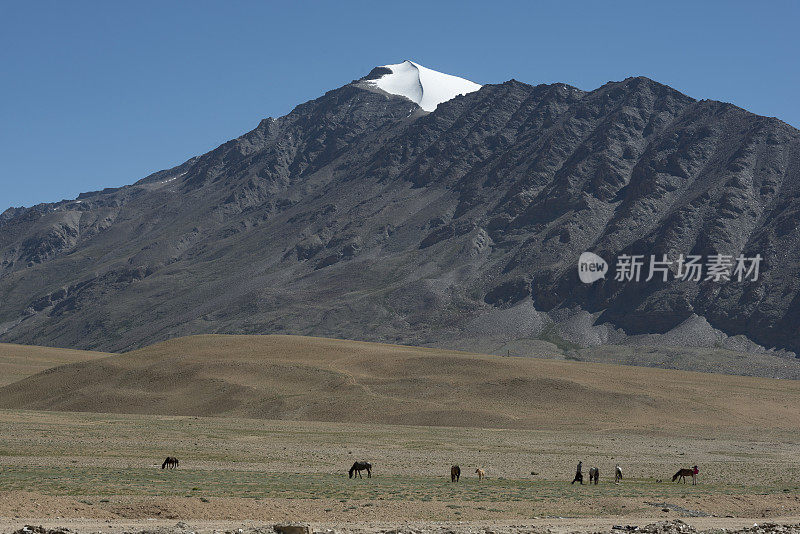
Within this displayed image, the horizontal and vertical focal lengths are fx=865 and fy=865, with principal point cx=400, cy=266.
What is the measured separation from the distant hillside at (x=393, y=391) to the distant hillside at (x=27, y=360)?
15202 millimetres

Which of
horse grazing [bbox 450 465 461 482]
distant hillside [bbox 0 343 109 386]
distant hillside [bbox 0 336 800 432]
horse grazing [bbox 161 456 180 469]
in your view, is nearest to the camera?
horse grazing [bbox 450 465 461 482]

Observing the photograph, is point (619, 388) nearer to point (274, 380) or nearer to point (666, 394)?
point (666, 394)

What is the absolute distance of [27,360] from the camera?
121 meters

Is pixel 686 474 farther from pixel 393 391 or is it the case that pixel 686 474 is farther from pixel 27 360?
pixel 27 360

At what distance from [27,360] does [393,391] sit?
62.5m

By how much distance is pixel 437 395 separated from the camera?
8419cm

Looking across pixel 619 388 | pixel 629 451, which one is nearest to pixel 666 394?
pixel 619 388

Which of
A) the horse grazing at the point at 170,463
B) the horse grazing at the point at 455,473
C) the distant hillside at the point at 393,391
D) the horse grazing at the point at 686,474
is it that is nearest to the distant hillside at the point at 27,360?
the distant hillside at the point at 393,391

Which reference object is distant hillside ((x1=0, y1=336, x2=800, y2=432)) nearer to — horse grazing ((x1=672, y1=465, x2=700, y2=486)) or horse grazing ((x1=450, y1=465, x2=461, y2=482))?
horse grazing ((x1=672, y1=465, x2=700, y2=486))

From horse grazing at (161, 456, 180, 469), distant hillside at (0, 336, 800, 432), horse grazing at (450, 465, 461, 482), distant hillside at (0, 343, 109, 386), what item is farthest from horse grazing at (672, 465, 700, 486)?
distant hillside at (0, 343, 109, 386)

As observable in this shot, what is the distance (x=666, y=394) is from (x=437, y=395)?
2418cm

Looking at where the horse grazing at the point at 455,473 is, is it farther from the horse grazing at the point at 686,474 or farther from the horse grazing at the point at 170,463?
the horse grazing at the point at 170,463

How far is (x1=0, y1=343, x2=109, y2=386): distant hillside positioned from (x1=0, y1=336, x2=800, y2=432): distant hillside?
49.9ft

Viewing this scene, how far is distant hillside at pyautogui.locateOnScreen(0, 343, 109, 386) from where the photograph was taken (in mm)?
107312
